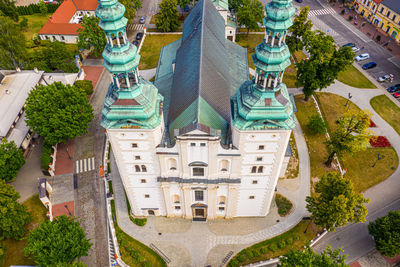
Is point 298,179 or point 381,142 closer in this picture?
point 298,179

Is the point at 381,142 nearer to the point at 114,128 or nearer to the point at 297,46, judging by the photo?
the point at 297,46

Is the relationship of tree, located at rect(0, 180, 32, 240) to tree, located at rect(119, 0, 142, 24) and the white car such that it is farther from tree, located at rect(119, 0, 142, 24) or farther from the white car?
the white car

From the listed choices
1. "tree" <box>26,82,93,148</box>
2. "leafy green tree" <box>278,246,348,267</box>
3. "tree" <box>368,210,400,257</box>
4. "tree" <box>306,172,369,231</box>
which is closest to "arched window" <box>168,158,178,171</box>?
"leafy green tree" <box>278,246,348,267</box>

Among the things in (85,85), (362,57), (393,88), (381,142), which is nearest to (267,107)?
(381,142)

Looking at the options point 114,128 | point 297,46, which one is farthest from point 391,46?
point 114,128

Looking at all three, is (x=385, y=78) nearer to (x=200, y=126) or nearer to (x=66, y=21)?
(x=200, y=126)
